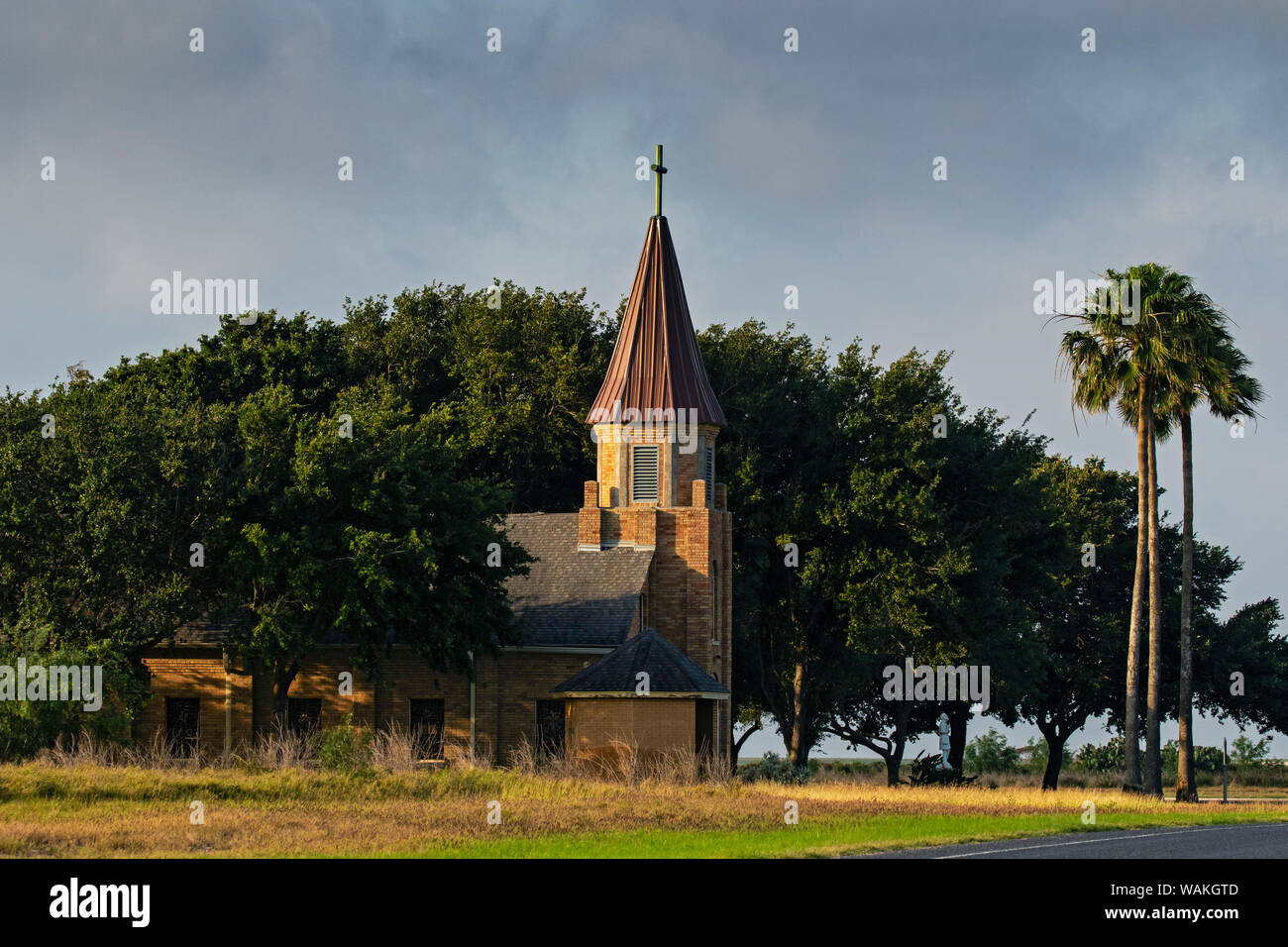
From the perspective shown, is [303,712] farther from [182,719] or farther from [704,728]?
[704,728]

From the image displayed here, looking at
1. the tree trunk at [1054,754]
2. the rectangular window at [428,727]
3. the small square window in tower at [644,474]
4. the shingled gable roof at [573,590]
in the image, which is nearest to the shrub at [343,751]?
the rectangular window at [428,727]

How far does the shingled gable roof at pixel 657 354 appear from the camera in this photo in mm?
45812

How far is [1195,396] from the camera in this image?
4162cm

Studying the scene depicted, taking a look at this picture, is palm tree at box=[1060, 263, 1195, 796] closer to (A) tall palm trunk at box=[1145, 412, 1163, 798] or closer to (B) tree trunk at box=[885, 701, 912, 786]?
(A) tall palm trunk at box=[1145, 412, 1163, 798]

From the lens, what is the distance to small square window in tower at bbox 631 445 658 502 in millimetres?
45625

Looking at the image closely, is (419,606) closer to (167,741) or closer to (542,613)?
(542,613)

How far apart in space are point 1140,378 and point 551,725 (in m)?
18.9

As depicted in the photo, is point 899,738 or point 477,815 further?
point 899,738

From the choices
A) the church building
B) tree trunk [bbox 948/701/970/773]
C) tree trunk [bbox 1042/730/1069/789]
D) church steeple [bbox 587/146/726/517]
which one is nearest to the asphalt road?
the church building

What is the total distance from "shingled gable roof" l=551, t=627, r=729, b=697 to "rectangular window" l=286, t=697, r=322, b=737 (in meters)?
7.58

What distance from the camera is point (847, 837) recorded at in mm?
24328

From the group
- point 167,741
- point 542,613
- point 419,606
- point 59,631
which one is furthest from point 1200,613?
point 59,631

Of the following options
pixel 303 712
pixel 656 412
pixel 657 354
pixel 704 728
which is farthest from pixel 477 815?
pixel 657 354

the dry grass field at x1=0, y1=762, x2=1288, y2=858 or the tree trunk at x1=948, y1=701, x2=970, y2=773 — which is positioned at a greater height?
the dry grass field at x1=0, y1=762, x2=1288, y2=858
